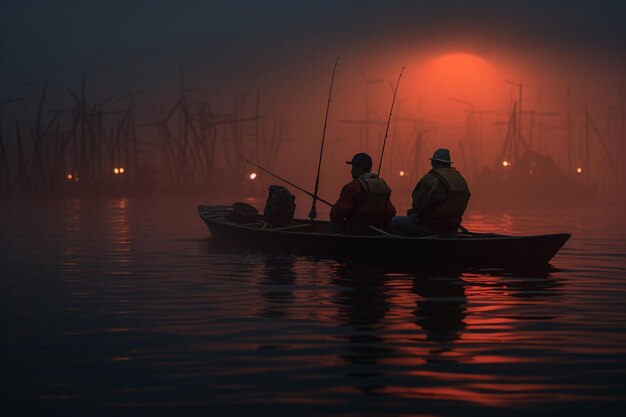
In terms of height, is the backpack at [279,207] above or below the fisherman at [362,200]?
below

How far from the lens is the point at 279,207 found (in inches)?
993

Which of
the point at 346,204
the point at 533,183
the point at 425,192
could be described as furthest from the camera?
the point at 533,183

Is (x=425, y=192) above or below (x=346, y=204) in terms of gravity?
above

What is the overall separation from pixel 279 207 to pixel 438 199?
6.68m

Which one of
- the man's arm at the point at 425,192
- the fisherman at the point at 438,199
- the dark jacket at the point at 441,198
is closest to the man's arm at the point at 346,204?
the fisherman at the point at 438,199

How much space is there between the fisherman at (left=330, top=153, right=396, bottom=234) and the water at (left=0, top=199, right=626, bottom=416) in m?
1.25

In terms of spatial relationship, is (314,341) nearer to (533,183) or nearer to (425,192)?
(425,192)

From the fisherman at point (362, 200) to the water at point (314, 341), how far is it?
4.11 ft

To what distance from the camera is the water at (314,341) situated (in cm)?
783

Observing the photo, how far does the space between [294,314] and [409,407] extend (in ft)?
17.8

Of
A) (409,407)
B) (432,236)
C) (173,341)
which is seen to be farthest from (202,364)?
(432,236)

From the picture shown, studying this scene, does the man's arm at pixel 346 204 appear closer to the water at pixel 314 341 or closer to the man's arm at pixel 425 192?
the water at pixel 314 341

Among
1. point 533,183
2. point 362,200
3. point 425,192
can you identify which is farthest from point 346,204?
point 533,183

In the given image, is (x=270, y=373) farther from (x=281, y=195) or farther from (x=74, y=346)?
(x=281, y=195)
